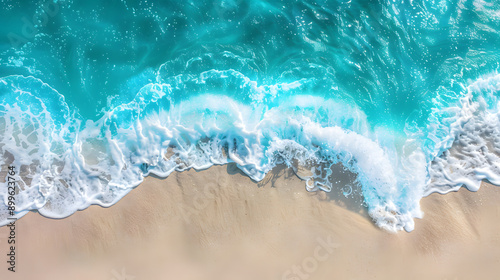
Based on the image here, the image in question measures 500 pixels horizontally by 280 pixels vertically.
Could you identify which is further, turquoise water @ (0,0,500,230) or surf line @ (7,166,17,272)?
turquoise water @ (0,0,500,230)

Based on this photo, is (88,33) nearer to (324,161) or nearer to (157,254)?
(157,254)

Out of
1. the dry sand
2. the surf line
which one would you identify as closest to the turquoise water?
the surf line

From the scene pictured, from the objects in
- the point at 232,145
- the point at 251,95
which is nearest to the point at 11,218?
the point at 232,145

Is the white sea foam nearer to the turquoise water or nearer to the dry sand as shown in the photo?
the turquoise water

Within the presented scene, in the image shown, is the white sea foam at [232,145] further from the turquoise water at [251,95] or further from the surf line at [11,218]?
the surf line at [11,218]

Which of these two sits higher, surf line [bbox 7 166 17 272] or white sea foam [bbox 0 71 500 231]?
white sea foam [bbox 0 71 500 231]

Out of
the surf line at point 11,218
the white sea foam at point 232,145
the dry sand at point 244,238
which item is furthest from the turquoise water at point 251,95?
the dry sand at point 244,238
